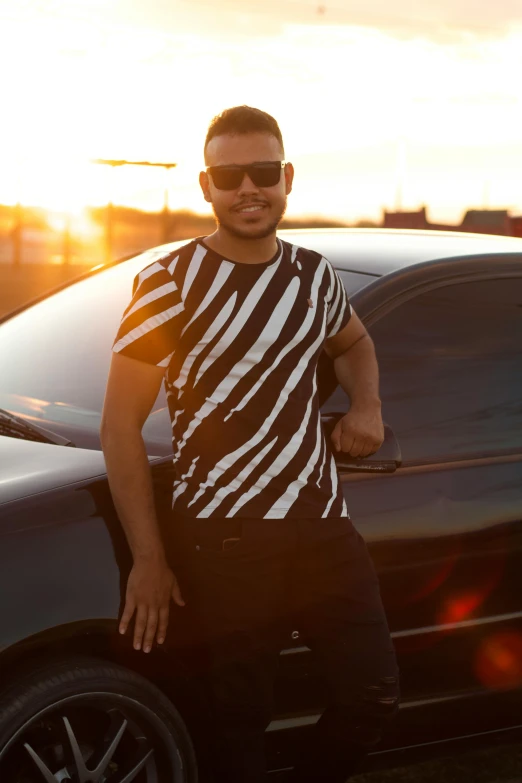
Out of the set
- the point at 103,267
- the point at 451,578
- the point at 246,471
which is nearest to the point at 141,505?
→ the point at 246,471

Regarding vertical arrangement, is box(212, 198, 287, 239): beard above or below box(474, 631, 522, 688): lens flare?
above

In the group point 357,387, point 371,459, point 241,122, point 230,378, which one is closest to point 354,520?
point 371,459

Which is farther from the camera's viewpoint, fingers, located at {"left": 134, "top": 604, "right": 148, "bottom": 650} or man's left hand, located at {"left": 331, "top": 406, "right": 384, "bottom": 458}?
man's left hand, located at {"left": 331, "top": 406, "right": 384, "bottom": 458}

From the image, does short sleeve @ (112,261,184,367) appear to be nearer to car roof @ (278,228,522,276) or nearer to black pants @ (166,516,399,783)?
black pants @ (166,516,399,783)

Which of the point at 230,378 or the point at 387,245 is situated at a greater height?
the point at 387,245

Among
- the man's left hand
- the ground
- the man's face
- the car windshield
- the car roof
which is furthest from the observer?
the ground

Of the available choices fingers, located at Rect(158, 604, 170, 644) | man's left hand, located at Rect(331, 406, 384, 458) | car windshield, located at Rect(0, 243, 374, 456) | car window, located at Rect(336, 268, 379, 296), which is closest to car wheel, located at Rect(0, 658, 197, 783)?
fingers, located at Rect(158, 604, 170, 644)

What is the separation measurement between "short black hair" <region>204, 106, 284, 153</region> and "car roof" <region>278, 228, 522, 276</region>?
754mm

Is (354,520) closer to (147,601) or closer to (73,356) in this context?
(147,601)

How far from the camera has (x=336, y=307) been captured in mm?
2893

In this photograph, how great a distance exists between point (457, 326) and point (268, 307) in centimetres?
98

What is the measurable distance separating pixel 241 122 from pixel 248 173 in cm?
12

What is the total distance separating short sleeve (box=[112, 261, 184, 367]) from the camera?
258cm

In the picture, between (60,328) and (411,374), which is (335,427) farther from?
(60,328)
